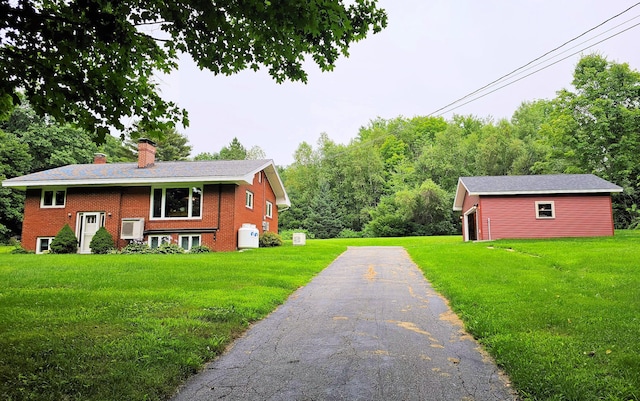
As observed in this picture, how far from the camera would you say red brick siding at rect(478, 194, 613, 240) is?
2192 cm

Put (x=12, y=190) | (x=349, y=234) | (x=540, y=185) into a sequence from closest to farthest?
(x=540, y=185), (x=12, y=190), (x=349, y=234)

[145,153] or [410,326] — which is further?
[145,153]

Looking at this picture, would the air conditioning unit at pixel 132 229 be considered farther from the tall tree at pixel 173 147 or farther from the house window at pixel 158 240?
the tall tree at pixel 173 147

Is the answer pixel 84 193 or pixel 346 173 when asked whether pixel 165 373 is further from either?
pixel 346 173

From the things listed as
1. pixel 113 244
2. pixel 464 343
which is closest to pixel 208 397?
pixel 464 343

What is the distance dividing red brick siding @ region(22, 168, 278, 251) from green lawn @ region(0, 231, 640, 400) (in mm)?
7739

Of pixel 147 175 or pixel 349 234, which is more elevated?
pixel 147 175

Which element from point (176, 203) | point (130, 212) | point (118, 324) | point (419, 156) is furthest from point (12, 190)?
point (419, 156)

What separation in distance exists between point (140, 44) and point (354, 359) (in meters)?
4.46

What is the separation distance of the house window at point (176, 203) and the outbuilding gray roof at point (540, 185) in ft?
47.5

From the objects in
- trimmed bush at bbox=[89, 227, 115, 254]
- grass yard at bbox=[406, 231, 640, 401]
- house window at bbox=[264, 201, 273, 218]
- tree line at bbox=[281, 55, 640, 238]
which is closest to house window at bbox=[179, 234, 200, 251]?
trimmed bush at bbox=[89, 227, 115, 254]

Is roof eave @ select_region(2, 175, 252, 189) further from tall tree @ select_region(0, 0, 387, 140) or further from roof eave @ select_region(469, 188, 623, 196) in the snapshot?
roof eave @ select_region(469, 188, 623, 196)

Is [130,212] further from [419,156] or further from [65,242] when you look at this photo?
[419,156]

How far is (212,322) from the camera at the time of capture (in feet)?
18.0
